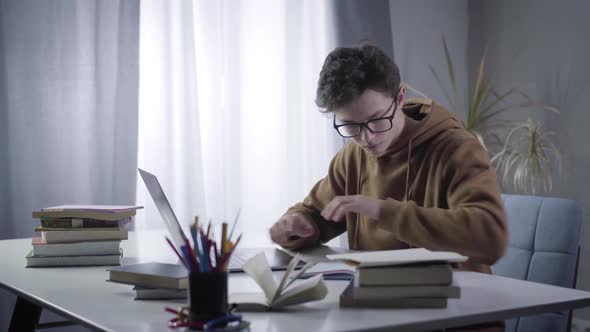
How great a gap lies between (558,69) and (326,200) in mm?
2068

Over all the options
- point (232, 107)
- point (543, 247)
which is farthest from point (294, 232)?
point (232, 107)

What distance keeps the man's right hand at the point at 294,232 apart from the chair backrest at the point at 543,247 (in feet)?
1.71

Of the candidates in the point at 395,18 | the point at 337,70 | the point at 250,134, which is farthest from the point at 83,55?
the point at 395,18

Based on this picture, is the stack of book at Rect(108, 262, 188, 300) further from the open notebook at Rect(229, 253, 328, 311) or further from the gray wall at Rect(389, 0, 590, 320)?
the gray wall at Rect(389, 0, 590, 320)

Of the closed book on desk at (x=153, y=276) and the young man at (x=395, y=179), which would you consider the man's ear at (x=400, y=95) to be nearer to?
the young man at (x=395, y=179)

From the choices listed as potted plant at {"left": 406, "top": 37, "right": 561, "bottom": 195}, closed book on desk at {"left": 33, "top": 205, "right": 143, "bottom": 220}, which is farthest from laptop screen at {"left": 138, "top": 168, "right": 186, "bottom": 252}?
potted plant at {"left": 406, "top": 37, "right": 561, "bottom": 195}

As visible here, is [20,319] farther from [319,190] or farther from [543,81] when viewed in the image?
[543,81]

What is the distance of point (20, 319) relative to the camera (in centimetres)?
180

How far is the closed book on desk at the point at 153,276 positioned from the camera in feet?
4.27

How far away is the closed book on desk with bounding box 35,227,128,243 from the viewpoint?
1748mm

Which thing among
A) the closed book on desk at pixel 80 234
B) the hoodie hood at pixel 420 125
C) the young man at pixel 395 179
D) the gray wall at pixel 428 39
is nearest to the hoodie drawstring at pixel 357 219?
the young man at pixel 395 179

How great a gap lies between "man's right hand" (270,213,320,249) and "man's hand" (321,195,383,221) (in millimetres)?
439

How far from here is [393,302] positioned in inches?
48.0

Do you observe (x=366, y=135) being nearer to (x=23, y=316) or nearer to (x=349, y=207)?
(x=349, y=207)
